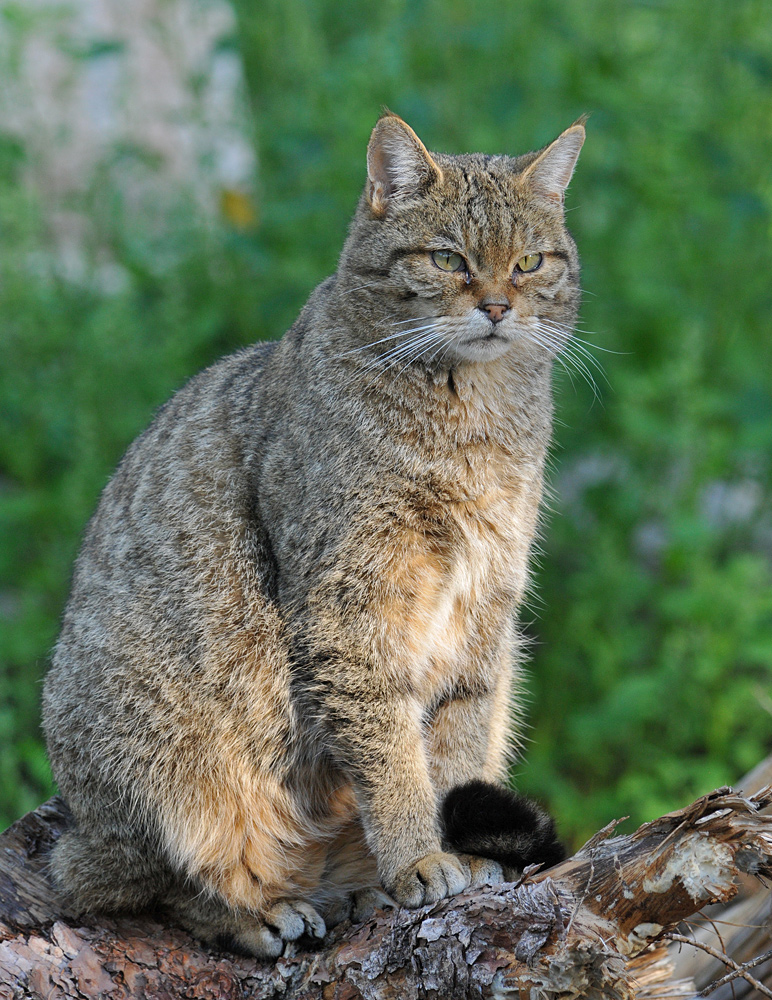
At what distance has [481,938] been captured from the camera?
2.30 meters

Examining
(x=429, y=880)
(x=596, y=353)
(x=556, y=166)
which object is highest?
(x=556, y=166)

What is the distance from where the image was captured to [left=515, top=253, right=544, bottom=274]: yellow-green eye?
9.37 ft

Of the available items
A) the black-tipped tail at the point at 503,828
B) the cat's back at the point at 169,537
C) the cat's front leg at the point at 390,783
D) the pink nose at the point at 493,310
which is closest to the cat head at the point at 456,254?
the pink nose at the point at 493,310

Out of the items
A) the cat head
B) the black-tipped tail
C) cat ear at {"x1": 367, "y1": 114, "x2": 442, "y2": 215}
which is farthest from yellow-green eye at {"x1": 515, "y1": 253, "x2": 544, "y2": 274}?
the black-tipped tail

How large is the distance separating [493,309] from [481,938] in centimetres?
152

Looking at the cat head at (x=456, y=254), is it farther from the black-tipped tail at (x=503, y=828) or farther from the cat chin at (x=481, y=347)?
the black-tipped tail at (x=503, y=828)

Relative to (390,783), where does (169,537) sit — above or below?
above

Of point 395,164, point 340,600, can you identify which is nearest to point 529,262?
point 395,164

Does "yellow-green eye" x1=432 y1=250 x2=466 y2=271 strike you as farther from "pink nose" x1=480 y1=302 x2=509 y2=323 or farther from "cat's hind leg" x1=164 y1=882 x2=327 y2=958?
"cat's hind leg" x1=164 y1=882 x2=327 y2=958

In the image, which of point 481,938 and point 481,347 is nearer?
point 481,938

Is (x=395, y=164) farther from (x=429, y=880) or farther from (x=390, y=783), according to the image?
(x=429, y=880)

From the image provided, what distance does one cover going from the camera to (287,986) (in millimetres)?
2635

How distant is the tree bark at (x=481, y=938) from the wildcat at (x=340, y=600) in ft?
0.32

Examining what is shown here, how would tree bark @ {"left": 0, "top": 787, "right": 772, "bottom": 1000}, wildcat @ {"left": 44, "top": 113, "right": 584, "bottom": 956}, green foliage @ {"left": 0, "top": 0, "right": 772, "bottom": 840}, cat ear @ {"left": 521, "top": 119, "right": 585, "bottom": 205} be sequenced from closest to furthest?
tree bark @ {"left": 0, "top": 787, "right": 772, "bottom": 1000}, wildcat @ {"left": 44, "top": 113, "right": 584, "bottom": 956}, cat ear @ {"left": 521, "top": 119, "right": 585, "bottom": 205}, green foliage @ {"left": 0, "top": 0, "right": 772, "bottom": 840}
